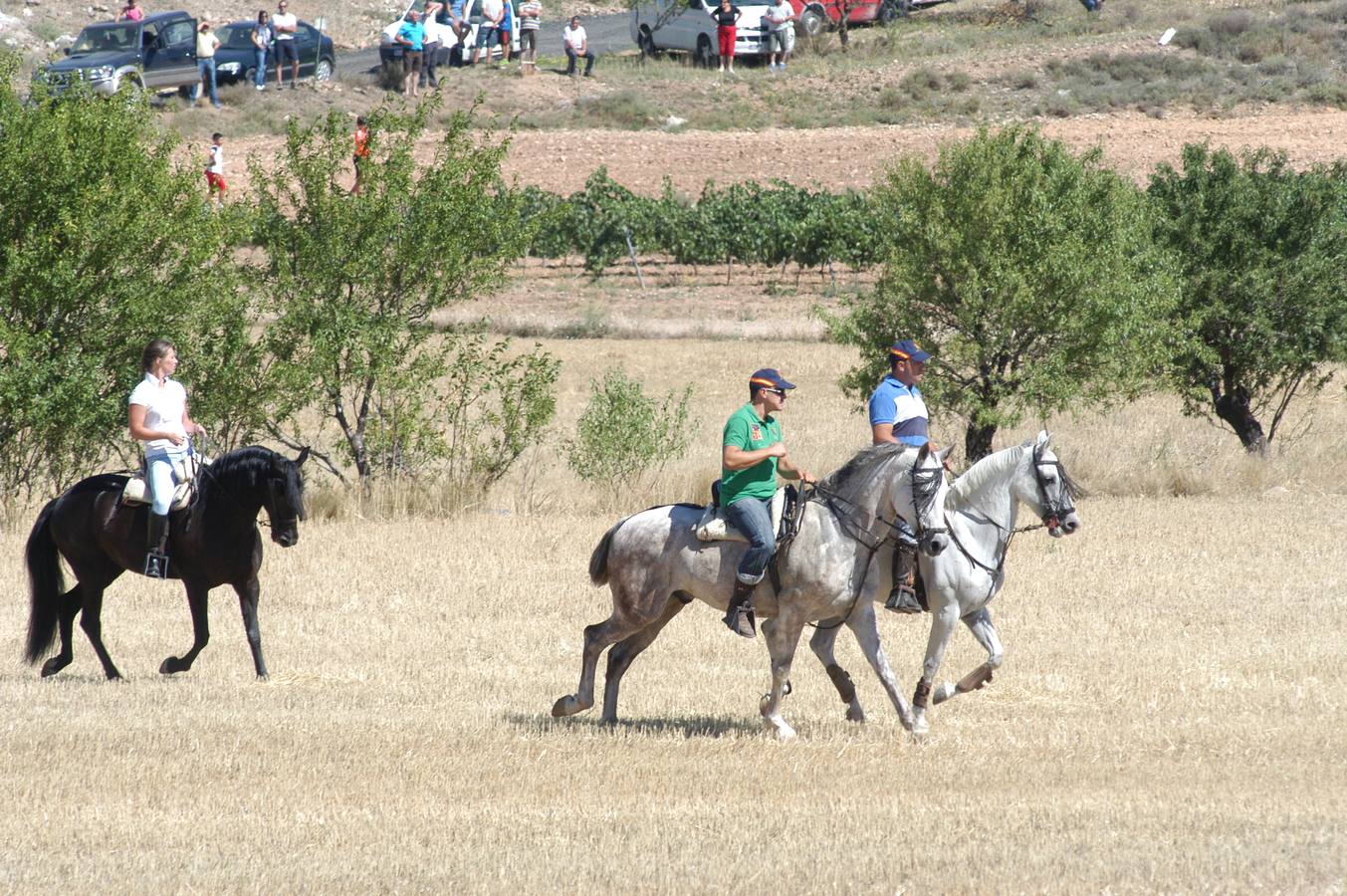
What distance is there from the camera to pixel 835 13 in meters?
63.8

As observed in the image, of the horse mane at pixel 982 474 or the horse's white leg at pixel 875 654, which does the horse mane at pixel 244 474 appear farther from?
the horse mane at pixel 982 474

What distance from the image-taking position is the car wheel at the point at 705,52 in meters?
59.5

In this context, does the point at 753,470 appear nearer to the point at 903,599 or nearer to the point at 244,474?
the point at 903,599

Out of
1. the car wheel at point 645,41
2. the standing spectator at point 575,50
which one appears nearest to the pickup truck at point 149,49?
the standing spectator at point 575,50

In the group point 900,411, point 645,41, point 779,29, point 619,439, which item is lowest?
point 619,439

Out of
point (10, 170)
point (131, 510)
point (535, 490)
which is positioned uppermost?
point (10, 170)

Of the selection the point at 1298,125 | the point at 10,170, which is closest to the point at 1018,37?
the point at 1298,125

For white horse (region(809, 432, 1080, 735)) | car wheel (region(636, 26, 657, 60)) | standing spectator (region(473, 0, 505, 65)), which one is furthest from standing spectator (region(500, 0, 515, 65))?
white horse (region(809, 432, 1080, 735))

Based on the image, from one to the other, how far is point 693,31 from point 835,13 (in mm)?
6870

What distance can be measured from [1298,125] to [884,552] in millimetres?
41936

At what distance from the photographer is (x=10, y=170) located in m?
18.0

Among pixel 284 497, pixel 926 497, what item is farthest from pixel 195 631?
pixel 926 497

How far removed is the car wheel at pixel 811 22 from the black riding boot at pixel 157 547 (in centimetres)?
5325

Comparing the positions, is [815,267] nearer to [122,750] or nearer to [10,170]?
[10,170]
